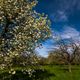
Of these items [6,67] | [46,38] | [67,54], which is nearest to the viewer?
[6,67]

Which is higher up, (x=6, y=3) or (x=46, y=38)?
(x=6, y=3)

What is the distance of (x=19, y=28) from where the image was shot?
39469 mm

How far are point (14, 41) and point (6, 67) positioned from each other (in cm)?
350

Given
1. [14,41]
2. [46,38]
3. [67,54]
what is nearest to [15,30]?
[14,41]

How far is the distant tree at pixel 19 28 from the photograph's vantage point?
3781cm

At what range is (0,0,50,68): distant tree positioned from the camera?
37812mm

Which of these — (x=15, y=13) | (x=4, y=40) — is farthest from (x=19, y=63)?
(x=15, y=13)

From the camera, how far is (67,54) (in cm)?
7256

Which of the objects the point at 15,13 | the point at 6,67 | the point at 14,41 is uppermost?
the point at 15,13

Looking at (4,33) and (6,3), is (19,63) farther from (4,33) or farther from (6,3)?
(6,3)

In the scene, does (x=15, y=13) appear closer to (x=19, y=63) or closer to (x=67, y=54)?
(x=19, y=63)

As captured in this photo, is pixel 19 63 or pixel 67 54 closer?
pixel 19 63

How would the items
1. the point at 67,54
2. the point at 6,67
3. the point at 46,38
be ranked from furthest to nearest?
the point at 67,54 < the point at 46,38 < the point at 6,67

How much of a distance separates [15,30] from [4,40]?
1.97m
